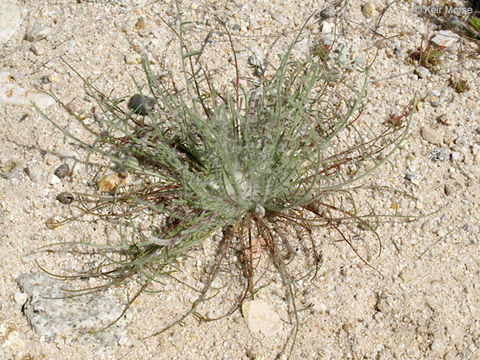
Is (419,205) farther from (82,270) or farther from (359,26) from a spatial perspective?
(82,270)

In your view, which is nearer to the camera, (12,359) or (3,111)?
(12,359)

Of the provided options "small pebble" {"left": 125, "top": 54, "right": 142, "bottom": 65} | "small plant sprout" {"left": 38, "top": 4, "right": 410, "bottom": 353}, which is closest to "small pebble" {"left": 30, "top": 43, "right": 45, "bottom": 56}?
"small pebble" {"left": 125, "top": 54, "right": 142, "bottom": 65}

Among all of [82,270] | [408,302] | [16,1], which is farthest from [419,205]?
[16,1]

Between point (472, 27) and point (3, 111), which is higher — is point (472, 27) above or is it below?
above

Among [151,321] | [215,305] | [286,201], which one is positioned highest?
[286,201]

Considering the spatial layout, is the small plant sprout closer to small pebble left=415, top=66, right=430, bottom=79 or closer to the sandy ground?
the sandy ground

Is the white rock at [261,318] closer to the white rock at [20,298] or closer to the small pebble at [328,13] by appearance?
the white rock at [20,298]

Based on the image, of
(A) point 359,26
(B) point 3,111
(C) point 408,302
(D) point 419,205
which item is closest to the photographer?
(C) point 408,302
